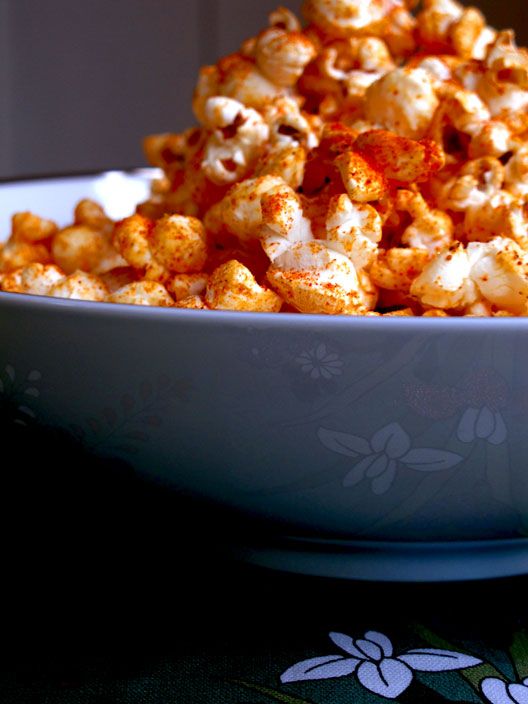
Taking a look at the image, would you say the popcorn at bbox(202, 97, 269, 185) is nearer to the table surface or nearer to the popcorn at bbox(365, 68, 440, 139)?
the popcorn at bbox(365, 68, 440, 139)

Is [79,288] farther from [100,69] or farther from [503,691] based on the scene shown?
[100,69]

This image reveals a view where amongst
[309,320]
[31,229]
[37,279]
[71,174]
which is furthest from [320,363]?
[71,174]

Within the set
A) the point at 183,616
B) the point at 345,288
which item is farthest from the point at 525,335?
the point at 183,616

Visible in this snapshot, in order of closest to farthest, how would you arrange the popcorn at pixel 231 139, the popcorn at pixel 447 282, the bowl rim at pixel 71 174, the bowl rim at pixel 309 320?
the bowl rim at pixel 309 320 → the popcorn at pixel 447 282 → the popcorn at pixel 231 139 → the bowl rim at pixel 71 174

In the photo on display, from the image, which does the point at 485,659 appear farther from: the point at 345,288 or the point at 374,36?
the point at 374,36

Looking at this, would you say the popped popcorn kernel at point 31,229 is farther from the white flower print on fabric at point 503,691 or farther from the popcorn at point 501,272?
the white flower print on fabric at point 503,691

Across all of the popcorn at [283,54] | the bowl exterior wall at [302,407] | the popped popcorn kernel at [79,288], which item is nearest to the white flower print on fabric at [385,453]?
the bowl exterior wall at [302,407]

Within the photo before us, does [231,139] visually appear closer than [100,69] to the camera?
Yes
